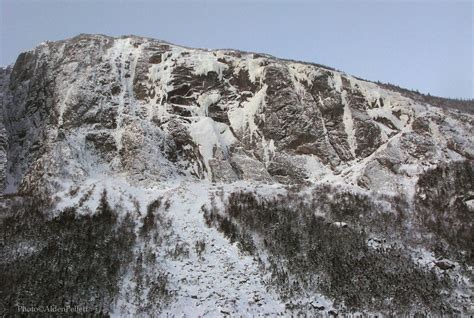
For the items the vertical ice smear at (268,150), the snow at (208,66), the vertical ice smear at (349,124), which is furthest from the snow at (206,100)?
the vertical ice smear at (349,124)

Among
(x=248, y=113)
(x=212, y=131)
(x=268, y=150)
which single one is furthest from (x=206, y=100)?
(x=268, y=150)

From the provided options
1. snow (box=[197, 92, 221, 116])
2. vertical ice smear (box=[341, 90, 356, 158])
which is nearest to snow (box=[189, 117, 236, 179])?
snow (box=[197, 92, 221, 116])

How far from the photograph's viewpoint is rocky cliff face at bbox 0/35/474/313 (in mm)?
26250

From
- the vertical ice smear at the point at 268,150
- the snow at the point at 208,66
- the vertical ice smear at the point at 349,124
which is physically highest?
the snow at the point at 208,66

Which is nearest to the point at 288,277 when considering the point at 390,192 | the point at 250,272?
the point at 250,272

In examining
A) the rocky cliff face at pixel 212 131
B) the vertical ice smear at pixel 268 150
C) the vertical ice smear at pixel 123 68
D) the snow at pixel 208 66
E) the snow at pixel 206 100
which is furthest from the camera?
the snow at pixel 208 66

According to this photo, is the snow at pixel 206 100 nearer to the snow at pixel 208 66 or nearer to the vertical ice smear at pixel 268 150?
the snow at pixel 208 66

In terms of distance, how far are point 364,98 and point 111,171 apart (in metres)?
21.8

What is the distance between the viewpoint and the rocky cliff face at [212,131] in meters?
26.2

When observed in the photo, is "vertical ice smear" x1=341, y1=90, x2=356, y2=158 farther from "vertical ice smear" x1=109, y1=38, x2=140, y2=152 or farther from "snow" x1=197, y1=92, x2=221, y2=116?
"vertical ice smear" x1=109, y1=38, x2=140, y2=152

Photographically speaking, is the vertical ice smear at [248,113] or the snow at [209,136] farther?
the vertical ice smear at [248,113]

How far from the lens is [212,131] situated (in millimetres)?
31719

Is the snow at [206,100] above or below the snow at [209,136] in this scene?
above

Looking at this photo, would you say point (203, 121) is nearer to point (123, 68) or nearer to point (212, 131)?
point (212, 131)
